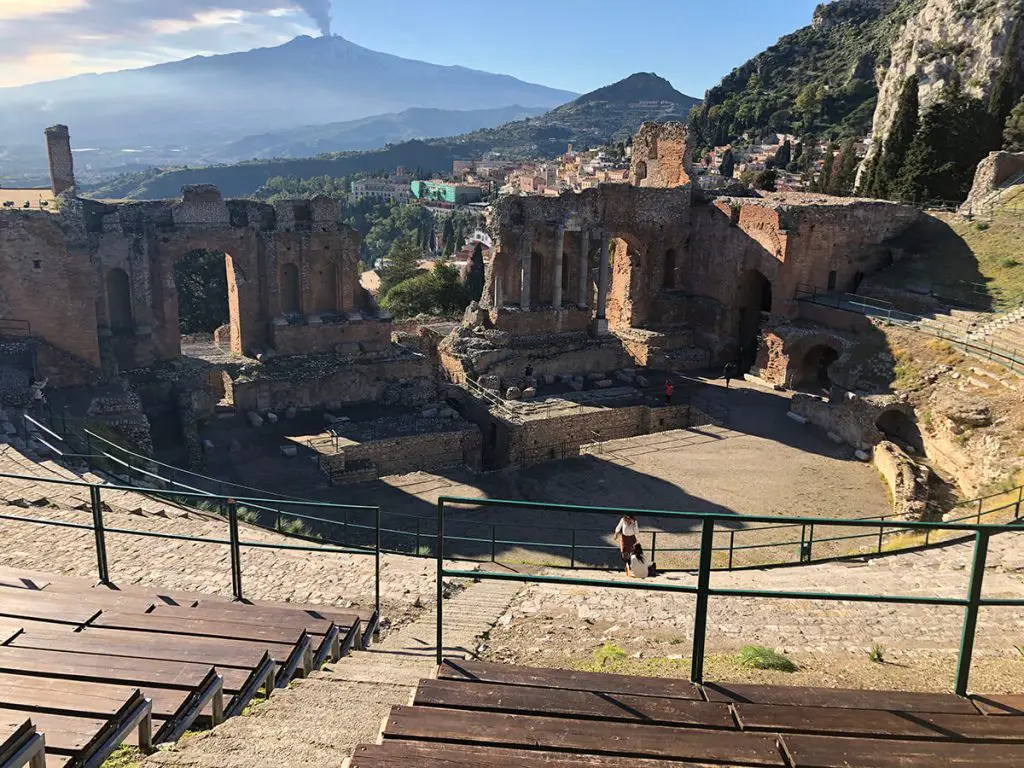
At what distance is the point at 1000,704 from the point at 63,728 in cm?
601

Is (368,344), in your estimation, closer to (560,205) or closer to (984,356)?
(560,205)

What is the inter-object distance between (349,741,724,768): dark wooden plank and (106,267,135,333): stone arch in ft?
77.3

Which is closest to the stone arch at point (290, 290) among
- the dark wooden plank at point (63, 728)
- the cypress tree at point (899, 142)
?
the dark wooden plank at point (63, 728)

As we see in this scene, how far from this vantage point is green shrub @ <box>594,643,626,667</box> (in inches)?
300

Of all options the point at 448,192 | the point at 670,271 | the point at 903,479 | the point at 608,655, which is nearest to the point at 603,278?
the point at 670,271

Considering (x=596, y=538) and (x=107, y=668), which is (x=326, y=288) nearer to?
(x=596, y=538)

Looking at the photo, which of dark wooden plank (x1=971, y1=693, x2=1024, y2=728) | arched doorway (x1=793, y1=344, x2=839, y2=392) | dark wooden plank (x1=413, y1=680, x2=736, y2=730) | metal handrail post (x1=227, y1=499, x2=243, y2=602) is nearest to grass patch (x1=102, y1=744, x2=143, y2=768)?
dark wooden plank (x1=413, y1=680, x2=736, y2=730)

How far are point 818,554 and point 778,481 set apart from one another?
464 cm

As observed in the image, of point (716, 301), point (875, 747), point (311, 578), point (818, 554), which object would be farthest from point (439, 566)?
point (716, 301)

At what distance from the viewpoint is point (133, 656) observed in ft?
21.3

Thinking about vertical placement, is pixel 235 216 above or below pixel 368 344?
above

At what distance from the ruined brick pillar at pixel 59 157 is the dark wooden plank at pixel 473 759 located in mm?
24752

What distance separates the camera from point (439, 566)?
6.49 meters

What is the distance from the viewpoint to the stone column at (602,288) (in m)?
32.7
